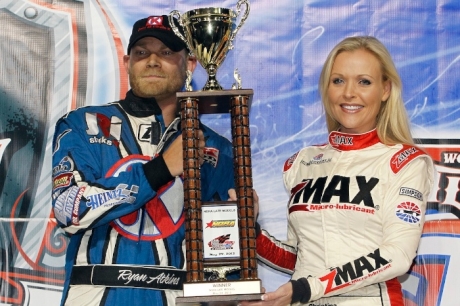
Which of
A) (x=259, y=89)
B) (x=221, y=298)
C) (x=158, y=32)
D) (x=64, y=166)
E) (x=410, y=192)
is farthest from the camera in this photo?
A: (x=259, y=89)

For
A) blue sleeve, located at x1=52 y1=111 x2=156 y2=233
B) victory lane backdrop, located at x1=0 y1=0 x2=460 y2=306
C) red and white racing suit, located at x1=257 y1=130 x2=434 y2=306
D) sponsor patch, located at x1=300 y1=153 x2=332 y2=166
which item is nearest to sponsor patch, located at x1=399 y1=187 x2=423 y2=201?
red and white racing suit, located at x1=257 y1=130 x2=434 y2=306

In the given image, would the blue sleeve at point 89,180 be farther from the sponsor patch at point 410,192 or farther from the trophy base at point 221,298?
the sponsor patch at point 410,192

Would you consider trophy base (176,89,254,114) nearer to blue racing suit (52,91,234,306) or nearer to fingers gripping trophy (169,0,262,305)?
fingers gripping trophy (169,0,262,305)

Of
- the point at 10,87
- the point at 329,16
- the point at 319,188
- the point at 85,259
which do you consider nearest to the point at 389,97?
the point at 319,188

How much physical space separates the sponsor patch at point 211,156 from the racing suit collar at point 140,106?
218 mm

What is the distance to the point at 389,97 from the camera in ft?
8.52

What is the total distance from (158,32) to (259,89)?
50 cm

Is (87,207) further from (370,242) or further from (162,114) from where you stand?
(370,242)

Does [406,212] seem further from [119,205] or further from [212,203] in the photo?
[119,205]

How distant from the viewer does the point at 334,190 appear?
99.9 inches

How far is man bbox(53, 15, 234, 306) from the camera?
2.57 metres

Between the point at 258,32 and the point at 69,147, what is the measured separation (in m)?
0.88

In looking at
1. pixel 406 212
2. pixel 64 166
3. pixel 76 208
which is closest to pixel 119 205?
pixel 76 208

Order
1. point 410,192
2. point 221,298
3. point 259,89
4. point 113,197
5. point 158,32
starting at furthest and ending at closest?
point 259,89, point 158,32, point 113,197, point 410,192, point 221,298
